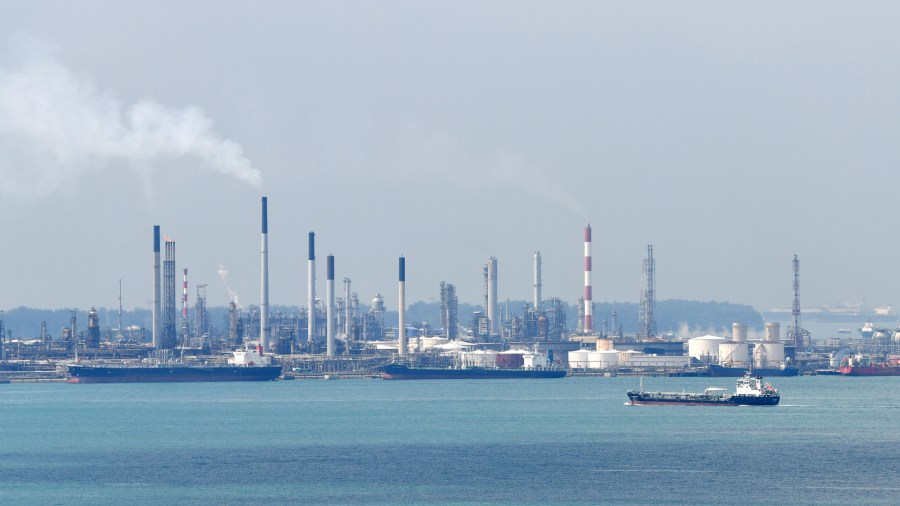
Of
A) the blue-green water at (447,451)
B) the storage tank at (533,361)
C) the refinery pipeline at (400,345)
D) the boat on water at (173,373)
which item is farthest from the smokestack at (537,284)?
the blue-green water at (447,451)

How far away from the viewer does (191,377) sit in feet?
421

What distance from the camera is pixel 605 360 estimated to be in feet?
463

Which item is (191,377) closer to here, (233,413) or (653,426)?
(233,413)

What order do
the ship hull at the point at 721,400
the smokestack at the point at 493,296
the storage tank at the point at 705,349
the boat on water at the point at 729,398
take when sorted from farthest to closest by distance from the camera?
the smokestack at the point at 493,296 → the storage tank at the point at 705,349 → the boat on water at the point at 729,398 → the ship hull at the point at 721,400

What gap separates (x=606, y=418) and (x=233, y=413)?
20026 millimetres

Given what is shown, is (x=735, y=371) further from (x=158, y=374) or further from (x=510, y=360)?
(x=158, y=374)

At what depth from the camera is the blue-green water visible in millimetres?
44594

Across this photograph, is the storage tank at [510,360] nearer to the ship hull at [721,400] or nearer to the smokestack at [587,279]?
the smokestack at [587,279]

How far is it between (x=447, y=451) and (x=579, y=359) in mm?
87971

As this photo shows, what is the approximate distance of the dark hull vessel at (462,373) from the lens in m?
135

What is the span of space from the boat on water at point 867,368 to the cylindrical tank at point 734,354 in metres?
9.57

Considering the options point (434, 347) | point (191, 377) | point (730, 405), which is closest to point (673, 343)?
point (434, 347)

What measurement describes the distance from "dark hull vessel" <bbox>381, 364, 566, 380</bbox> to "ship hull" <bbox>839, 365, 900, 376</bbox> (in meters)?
27.3

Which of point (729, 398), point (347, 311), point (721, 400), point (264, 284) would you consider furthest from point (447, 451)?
point (347, 311)
